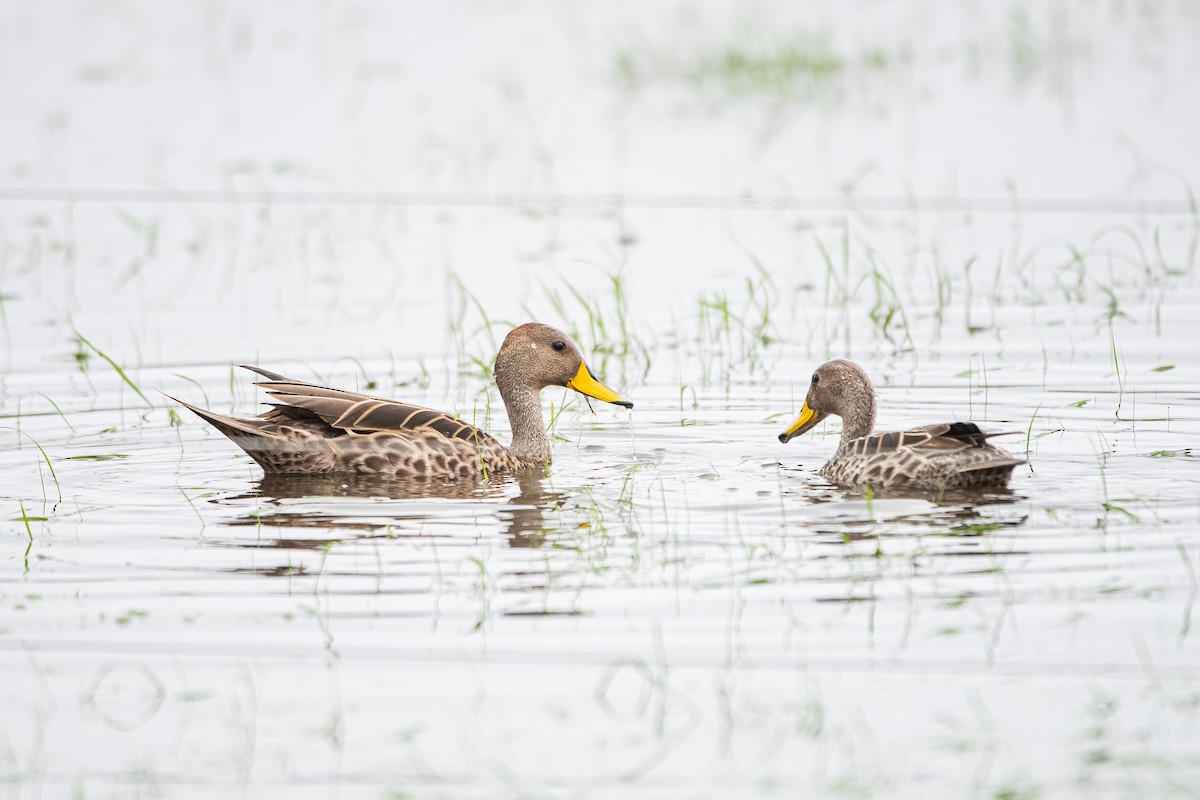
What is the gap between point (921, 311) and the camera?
39.8 feet

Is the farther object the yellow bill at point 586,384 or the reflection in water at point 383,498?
the yellow bill at point 586,384

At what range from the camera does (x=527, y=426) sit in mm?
9367

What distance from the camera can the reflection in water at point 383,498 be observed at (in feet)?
24.3

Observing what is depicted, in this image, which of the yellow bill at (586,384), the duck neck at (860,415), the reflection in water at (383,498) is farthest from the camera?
the yellow bill at (586,384)

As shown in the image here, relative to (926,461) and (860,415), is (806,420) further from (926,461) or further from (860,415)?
(926,461)

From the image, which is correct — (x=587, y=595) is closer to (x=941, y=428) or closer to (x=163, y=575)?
(x=163, y=575)

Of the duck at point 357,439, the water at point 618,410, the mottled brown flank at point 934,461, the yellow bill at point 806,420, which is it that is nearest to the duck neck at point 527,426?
the duck at point 357,439

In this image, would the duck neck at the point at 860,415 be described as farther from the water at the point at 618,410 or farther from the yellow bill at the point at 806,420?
the water at the point at 618,410

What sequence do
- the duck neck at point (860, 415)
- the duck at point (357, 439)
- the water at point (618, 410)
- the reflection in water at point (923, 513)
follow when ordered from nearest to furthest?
1. the water at point (618, 410)
2. the reflection in water at point (923, 513)
3. the duck at point (357, 439)
4. the duck neck at point (860, 415)

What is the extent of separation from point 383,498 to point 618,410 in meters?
2.43

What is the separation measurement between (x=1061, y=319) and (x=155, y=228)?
6784mm

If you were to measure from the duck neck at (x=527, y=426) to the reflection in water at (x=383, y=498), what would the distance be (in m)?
0.33

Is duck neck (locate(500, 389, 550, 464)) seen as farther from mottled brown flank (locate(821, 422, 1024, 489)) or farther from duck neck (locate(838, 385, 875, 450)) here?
mottled brown flank (locate(821, 422, 1024, 489))

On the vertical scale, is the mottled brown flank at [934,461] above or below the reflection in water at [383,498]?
above
